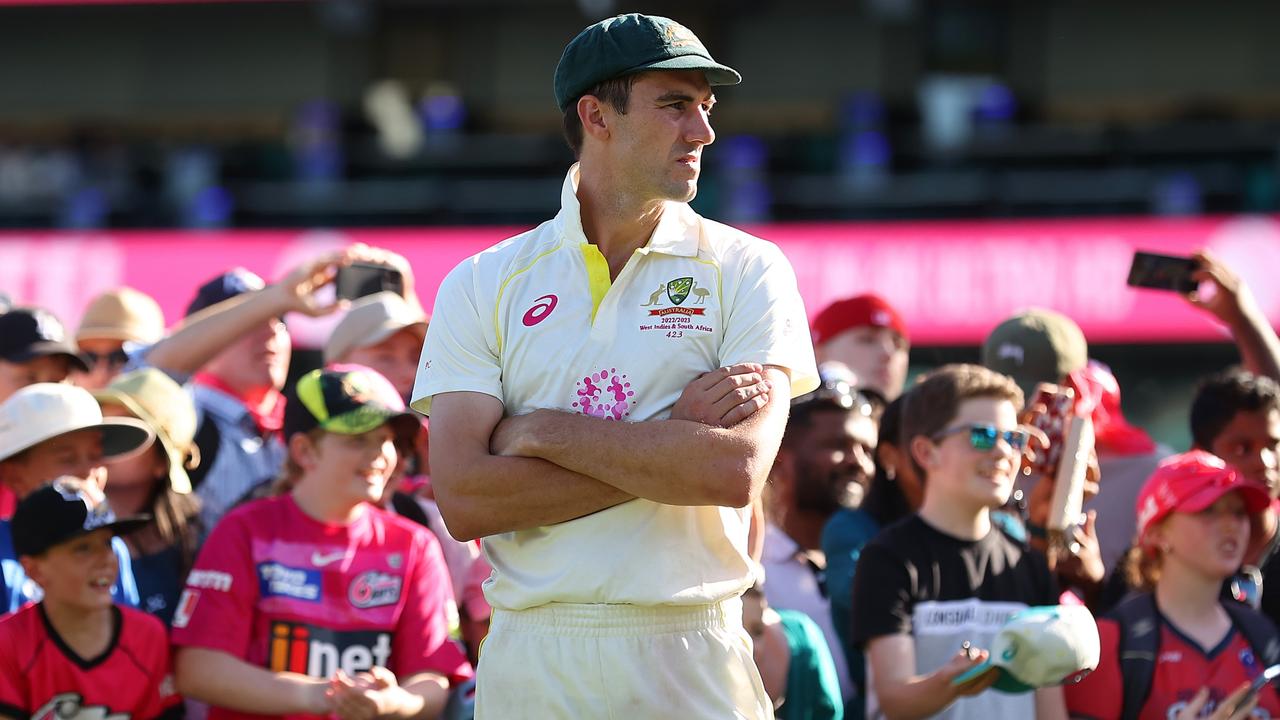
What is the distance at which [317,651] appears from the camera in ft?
14.6

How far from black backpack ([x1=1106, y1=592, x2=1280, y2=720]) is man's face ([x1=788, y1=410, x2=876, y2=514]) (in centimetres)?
98

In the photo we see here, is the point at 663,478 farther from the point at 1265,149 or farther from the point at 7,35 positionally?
the point at 7,35

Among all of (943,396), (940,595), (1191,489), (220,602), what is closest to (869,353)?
(943,396)

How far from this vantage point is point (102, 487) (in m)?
4.95

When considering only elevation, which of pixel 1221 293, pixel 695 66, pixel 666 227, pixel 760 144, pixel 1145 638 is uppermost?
pixel 695 66

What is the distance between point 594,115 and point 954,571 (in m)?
1.88

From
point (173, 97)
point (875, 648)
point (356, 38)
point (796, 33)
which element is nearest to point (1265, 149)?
point (796, 33)

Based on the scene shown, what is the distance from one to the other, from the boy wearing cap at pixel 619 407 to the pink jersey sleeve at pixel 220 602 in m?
1.26

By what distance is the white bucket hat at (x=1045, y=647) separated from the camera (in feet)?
12.4

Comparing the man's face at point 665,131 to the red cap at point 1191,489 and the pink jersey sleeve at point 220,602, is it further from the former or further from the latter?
the red cap at point 1191,489

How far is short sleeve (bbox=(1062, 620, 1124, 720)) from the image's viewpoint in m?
4.68

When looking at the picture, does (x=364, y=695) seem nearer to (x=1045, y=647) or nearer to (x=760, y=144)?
(x=1045, y=647)

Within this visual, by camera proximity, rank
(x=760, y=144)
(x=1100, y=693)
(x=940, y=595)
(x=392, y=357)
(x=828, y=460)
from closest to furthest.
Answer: (x=940, y=595), (x=1100, y=693), (x=828, y=460), (x=392, y=357), (x=760, y=144)

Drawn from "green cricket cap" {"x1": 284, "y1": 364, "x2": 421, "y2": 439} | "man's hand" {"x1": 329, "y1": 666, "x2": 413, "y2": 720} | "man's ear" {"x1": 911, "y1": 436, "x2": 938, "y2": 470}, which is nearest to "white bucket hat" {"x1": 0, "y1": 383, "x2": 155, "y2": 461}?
"green cricket cap" {"x1": 284, "y1": 364, "x2": 421, "y2": 439}
